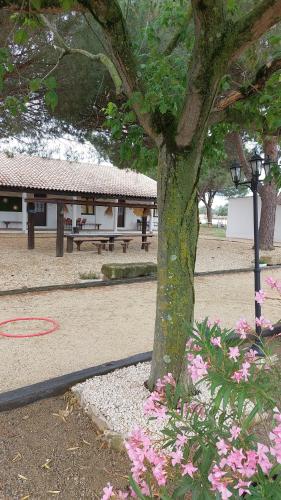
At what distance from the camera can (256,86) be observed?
2.41m

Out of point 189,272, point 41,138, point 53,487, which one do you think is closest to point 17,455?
point 53,487

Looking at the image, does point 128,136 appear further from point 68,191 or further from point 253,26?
point 68,191

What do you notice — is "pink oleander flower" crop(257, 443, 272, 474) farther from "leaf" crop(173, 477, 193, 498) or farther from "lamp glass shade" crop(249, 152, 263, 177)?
"lamp glass shade" crop(249, 152, 263, 177)

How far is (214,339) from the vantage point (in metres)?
1.33

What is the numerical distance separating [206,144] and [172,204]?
1179 mm

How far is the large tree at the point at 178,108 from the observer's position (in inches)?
78.4

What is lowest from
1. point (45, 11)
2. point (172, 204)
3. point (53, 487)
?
point (53, 487)

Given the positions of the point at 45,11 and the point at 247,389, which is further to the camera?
the point at 45,11

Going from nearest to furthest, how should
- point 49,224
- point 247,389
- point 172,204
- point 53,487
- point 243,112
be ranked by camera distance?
point 247,389 < point 53,487 < point 172,204 < point 243,112 < point 49,224

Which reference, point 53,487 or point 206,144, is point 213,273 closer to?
point 206,144

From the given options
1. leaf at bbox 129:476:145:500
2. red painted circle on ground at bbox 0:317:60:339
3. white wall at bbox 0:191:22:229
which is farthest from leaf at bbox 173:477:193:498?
white wall at bbox 0:191:22:229

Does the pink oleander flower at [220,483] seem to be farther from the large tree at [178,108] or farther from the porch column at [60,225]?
the porch column at [60,225]

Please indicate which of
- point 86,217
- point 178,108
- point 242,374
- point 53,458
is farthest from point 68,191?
point 242,374

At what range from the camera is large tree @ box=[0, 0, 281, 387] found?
199 centimetres
